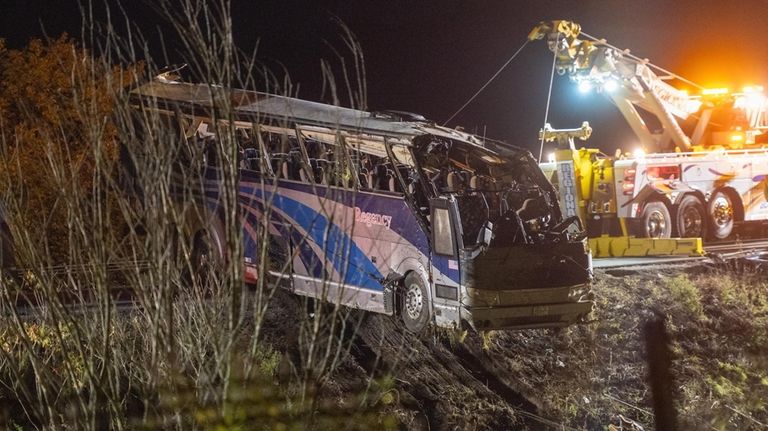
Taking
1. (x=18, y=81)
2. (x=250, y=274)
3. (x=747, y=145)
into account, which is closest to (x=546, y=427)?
(x=250, y=274)

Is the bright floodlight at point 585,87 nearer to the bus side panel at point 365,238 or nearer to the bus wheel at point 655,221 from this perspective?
the bus wheel at point 655,221

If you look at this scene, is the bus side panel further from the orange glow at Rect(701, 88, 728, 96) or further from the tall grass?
the orange glow at Rect(701, 88, 728, 96)

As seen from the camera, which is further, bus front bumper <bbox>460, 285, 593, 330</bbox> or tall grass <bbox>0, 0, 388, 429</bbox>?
bus front bumper <bbox>460, 285, 593, 330</bbox>

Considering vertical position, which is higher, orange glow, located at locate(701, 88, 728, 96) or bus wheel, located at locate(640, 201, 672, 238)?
orange glow, located at locate(701, 88, 728, 96)

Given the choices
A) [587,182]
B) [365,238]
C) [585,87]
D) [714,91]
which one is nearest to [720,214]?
[587,182]

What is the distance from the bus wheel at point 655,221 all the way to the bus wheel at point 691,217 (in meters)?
0.27

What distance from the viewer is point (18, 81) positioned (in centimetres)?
2778

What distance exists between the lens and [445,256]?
9.94 metres

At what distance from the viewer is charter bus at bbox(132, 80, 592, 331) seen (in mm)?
9875

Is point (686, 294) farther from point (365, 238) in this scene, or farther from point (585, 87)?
point (585, 87)

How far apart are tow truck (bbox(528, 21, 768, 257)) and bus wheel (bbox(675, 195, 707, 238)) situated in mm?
21

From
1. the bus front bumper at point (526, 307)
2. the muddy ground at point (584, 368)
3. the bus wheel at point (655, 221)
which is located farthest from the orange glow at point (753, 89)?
the bus front bumper at point (526, 307)

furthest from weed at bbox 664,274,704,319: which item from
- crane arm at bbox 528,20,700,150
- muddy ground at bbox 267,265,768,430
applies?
crane arm at bbox 528,20,700,150

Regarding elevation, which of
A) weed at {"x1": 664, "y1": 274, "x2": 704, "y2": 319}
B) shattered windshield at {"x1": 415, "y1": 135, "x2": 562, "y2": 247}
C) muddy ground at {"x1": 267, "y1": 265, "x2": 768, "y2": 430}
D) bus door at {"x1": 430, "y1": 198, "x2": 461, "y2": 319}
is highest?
shattered windshield at {"x1": 415, "y1": 135, "x2": 562, "y2": 247}
